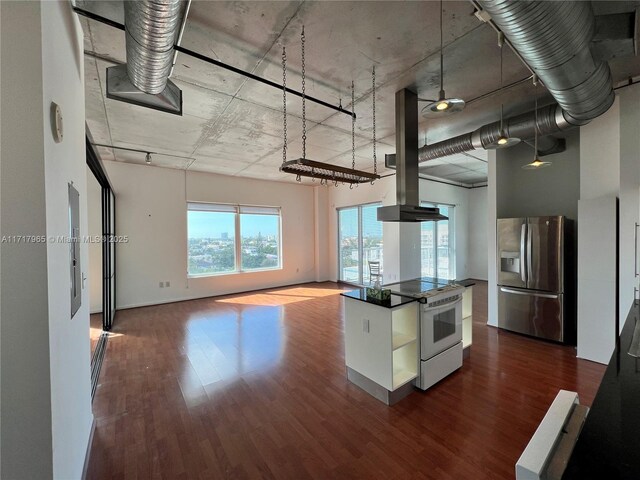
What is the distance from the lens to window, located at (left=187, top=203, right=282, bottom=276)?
6504mm

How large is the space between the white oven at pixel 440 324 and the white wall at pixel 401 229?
335 centimetres

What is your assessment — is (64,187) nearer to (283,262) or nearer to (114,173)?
(114,173)

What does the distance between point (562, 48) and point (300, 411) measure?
3268mm

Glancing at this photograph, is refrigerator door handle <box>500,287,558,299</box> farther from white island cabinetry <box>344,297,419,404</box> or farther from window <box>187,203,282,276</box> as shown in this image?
window <box>187,203,282,276</box>

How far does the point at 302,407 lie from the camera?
238 centimetres

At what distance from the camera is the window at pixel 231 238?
6.50 m

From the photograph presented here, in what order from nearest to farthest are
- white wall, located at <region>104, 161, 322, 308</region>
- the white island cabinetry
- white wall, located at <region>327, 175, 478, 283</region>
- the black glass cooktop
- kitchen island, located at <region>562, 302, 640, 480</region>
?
kitchen island, located at <region>562, 302, 640, 480</region>
the white island cabinetry
the black glass cooktop
white wall, located at <region>104, 161, 322, 308</region>
white wall, located at <region>327, 175, 478, 283</region>

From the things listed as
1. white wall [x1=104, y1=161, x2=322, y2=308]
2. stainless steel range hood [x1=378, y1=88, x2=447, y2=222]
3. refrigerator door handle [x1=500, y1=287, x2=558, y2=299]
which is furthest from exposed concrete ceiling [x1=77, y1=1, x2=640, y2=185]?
refrigerator door handle [x1=500, y1=287, x2=558, y2=299]

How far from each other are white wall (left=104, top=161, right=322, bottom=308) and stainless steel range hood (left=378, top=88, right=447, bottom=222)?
4.87 m

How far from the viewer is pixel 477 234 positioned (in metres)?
8.26

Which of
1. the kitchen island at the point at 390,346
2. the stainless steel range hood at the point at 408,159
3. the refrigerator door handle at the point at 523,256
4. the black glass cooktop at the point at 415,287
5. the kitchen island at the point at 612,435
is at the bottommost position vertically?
the kitchen island at the point at 390,346

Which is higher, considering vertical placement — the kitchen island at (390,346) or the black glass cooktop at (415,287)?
the black glass cooktop at (415,287)

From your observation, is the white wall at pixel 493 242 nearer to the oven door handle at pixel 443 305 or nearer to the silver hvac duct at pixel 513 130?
the silver hvac duct at pixel 513 130

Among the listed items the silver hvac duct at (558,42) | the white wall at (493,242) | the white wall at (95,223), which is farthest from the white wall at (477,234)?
the white wall at (95,223)
